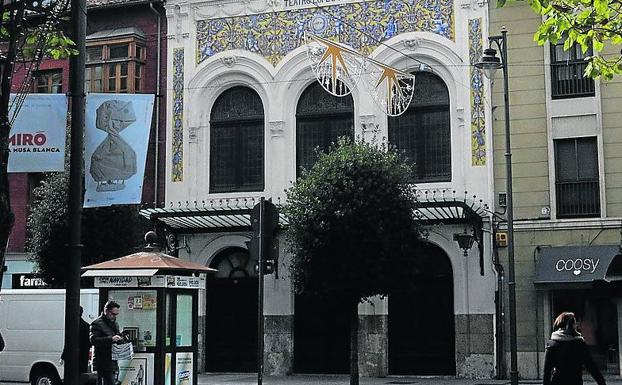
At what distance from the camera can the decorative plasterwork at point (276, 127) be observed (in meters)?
28.5

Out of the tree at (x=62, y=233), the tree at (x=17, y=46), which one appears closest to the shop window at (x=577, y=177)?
the tree at (x=62, y=233)

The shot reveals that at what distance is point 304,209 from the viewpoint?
2323 centimetres

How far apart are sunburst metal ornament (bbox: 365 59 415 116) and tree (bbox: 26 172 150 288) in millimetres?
8014

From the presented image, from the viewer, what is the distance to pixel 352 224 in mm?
22750

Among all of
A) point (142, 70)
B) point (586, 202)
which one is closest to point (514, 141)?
point (586, 202)

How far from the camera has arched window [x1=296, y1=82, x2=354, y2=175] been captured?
28.3 m

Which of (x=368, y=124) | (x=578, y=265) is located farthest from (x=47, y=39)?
(x=578, y=265)

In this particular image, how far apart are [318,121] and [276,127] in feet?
4.07

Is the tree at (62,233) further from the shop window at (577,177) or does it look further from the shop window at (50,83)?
the shop window at (577,177)

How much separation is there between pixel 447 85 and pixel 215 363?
34.3 feet

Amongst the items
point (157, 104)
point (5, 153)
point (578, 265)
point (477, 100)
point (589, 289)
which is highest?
point (157, 104)

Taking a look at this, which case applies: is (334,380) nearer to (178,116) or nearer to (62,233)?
(62,233)

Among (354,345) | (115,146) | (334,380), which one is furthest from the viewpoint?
(334,380)

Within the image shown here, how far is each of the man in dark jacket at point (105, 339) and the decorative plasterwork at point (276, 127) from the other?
13618 mm
